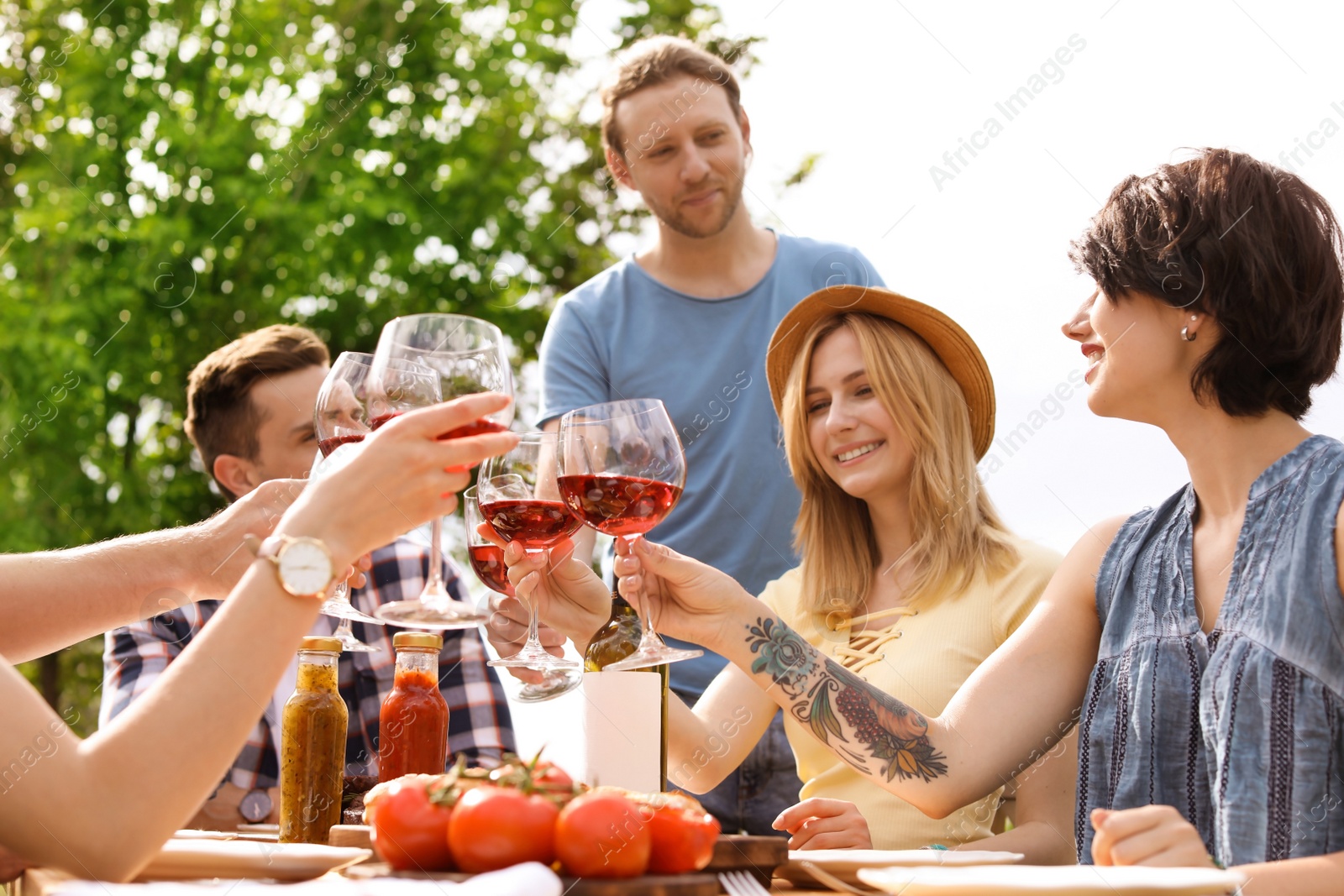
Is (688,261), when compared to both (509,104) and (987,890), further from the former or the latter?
(509,104)

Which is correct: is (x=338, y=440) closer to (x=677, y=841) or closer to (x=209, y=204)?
(x=677, y=841)

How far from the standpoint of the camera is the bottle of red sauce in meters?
2.04

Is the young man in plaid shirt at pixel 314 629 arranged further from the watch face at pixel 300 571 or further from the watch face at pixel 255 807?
the watch face at pixel 300 571

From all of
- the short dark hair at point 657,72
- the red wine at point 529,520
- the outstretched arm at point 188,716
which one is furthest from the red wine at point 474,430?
the short dark hair at point 657,72

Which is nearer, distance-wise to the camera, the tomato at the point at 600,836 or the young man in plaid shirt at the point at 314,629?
the tomato at the point at 600,836

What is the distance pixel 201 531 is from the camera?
224cm

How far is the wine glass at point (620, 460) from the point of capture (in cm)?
190

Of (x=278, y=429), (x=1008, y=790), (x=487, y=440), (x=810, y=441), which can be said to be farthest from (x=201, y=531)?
(x=1008, y=790)

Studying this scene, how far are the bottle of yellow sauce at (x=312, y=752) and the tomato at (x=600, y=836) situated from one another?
33.2 inches

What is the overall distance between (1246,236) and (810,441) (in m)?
1.46

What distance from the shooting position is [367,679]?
11.2 feet

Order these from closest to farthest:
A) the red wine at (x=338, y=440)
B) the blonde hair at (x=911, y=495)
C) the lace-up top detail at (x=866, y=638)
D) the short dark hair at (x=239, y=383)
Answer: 1. the red wine at (x=338, y=440)
2. the lace-up top detail at (x=866, y=638)
3. the blonde hair at (x=911, y=495)
4. the short dark hair at (x=239, y=383)

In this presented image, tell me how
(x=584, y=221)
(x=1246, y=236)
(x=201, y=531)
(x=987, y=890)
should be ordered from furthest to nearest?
(x=584, y=221) < (x=201, y=531) < (x=1246, y=236) < (x=987, y=890)

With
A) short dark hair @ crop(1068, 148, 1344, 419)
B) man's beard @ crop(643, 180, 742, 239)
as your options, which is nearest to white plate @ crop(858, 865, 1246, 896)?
short dark hair @ crop(1068, 148, 1344, 419)
